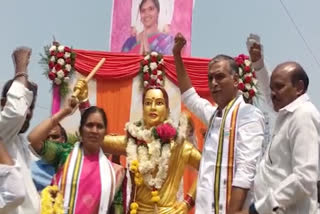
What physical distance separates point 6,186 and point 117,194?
1317 mm

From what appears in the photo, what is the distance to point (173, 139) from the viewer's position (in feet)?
15.3

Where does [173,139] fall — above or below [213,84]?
below

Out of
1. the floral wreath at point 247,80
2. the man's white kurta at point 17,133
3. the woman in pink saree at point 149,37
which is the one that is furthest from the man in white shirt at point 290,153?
the woman in pink saree at point 149,37

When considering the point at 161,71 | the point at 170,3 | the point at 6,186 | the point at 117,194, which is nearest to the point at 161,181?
the point at 117,194

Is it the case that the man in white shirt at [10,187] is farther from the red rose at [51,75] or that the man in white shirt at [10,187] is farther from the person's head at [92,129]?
the red rose at [51,75]

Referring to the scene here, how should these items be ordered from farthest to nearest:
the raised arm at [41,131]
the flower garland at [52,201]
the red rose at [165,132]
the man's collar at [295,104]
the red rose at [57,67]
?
the red rose at [57,67], the red rose at [165,132], the raised arm at [41,131], the flower garland at [52,201], the man's collar at [295,104]

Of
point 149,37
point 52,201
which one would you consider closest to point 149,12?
point 149,37

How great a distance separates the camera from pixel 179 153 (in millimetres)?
4707

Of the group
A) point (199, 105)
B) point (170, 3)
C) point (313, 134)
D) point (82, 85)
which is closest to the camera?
point (313, 134)

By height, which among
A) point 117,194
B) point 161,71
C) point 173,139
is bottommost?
point 117,194

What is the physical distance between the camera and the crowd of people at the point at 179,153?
266 centimetres

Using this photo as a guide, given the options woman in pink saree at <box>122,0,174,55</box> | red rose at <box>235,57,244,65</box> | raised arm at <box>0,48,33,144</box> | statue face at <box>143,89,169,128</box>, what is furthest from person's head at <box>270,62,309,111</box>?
woman in pink saree at <box>122,0,174,55</box>

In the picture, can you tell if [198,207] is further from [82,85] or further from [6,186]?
[82,85]

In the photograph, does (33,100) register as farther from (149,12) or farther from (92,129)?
(149,12)
